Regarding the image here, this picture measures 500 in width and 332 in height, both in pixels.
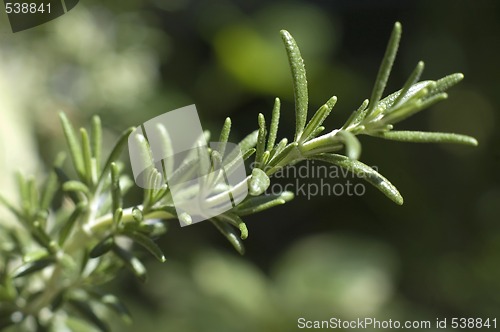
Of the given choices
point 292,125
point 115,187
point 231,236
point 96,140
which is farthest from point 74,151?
point 292,125

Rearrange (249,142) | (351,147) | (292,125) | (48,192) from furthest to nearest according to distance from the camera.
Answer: (292,125), (48,192), (249,142), (351,147)

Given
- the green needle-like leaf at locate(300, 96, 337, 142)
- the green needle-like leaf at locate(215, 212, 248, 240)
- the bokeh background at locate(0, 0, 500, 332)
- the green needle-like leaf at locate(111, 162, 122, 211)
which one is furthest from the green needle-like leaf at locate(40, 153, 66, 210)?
the bokeh background at locate(0, 0, 500, 332)

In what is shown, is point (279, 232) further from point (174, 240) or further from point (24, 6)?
point (24, 6)

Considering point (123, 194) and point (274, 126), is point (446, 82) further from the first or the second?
point (123, 194)

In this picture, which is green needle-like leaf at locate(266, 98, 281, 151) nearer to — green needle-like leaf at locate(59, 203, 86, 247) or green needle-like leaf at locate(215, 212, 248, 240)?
green needle-like leaf at locate(215, 212, 248, 240)

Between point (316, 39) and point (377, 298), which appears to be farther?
point (316, 39)

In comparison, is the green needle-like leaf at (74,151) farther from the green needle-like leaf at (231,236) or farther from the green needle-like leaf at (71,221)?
the green needle-like leaf at (231,236)

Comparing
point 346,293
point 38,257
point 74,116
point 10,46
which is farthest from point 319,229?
point 38,257
